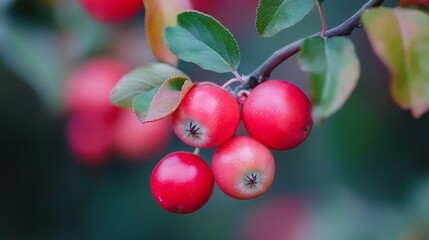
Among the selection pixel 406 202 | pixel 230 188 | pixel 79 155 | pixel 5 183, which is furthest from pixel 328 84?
pixel 5 183

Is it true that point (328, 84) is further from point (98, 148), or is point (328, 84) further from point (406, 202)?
point (98, 148)

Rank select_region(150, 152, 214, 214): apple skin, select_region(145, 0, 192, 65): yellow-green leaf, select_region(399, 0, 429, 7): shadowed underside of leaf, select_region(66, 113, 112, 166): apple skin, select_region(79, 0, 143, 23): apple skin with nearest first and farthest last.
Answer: select_region(399, 0, 429, 7): shadowed underside of leaf → select_region(150, 152, 214, 214): apple skin → select_region(145, 0, 192, 65): yellow-green leaf → select_region(79, 0, 143, 23): apple skin → select_region(66, 113, 112, 166): apple skin

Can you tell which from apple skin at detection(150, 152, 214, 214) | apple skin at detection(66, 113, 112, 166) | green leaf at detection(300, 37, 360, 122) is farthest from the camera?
apple skin at detection(66, 113, 112, 166)

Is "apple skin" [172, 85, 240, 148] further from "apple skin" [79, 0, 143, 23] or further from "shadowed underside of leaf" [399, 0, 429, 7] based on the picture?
"apple skin" [79, 0, 143, 23]

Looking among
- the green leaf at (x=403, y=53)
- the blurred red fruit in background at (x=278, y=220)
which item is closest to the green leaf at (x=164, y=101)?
the green leaf at (x=403, y=53)

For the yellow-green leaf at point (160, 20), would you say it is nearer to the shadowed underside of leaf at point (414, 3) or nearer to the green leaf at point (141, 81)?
the green leaf at point (141, 81)

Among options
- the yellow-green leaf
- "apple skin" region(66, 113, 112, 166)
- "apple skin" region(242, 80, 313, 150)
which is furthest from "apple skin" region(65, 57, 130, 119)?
"apple skin" region(242, 80, 313, 150)
